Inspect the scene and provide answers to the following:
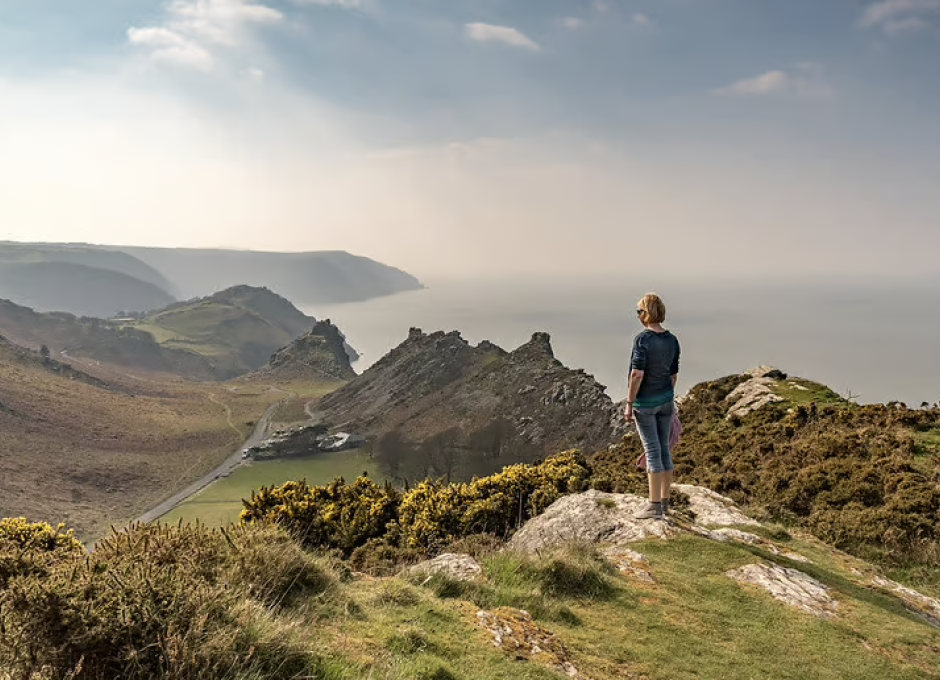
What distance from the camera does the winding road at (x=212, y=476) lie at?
67875mm

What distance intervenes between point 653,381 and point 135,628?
7.91 m

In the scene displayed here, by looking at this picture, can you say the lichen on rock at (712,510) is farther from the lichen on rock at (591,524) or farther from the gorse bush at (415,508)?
the gorse bush at (415,508)

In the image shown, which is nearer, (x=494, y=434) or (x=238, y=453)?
(x=494, y=434)

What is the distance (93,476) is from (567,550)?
99096mm

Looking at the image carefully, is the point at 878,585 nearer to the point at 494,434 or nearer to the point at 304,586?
the point at 304,586

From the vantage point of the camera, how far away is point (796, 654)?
236 inches

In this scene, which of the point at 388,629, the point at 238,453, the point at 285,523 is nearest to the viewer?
the point at 388,629

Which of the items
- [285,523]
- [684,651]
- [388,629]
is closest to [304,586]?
[388,629]

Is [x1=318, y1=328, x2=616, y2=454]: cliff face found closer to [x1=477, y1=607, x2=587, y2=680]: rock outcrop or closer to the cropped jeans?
the cropped jeans

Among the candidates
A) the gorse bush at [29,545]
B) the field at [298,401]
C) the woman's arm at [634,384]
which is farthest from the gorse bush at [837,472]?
the field at [298,401]

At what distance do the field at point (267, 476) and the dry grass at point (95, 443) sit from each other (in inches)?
306

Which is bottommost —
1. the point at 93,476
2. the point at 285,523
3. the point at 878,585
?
the point at 93,476

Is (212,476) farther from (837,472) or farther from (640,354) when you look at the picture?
(640,354)

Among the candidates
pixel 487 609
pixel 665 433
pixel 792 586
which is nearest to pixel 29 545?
pixel 487 609
